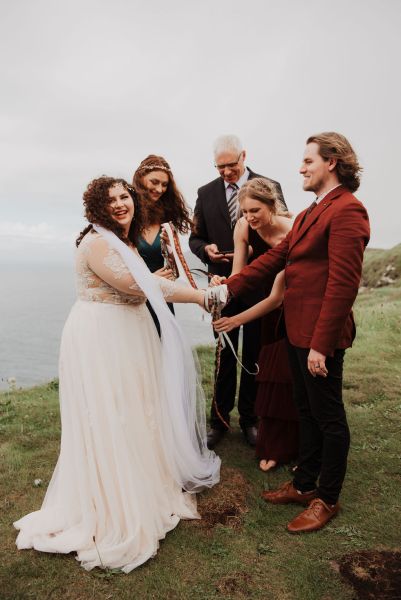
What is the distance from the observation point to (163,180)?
4898 millimetres

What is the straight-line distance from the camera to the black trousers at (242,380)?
537cm

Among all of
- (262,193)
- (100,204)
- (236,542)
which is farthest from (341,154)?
(236,542)

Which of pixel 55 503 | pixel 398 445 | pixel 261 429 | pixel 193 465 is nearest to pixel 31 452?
pixel 55 503

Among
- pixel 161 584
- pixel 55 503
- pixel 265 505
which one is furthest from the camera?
pixel 265 505

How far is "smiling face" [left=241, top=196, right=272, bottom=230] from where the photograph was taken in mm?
4305

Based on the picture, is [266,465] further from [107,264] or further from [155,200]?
[155,200]

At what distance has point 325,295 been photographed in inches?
129

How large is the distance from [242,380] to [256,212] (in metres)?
2.16

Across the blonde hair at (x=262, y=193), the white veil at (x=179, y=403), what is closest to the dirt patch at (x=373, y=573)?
the white veil at (x=179, y=403)

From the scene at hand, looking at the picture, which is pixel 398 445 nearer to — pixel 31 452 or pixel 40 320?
pixel 31 452

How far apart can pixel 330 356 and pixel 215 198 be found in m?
2.78

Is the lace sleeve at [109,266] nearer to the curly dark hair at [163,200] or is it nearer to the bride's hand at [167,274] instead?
the bride's hand at [167,274]

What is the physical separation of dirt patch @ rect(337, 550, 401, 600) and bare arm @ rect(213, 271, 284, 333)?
2.16 metres

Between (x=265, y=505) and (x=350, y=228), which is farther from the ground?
(x=350, y=228)
